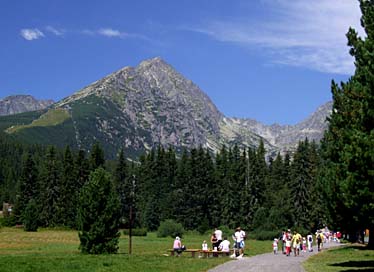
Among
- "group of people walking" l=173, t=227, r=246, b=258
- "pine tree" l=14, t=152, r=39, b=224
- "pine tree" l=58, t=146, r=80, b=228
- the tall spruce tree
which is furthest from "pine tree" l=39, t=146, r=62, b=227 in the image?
the tall spruce tree

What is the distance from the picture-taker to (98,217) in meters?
41.6

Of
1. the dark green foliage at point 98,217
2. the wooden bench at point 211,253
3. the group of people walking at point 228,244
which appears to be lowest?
the wooden bench at point 211,253

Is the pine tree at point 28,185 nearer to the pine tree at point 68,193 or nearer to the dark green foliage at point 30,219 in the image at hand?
the pine tree at point 68,193

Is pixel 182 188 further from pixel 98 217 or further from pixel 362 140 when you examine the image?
pixel 362 140

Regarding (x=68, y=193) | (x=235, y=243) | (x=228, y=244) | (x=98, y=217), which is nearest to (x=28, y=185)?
(x=68, y=193)

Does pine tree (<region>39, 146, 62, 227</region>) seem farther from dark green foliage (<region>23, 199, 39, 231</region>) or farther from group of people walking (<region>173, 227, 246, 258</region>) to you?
group of people walking (<region>173, 227, 246, 258</region>)

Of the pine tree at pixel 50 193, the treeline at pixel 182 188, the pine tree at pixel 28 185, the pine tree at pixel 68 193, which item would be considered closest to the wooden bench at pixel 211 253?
the treeline at pixel 182 188

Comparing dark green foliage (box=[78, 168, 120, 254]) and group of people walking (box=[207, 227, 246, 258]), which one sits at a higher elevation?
dark green foliage (box=[78, 168, 120, 254])

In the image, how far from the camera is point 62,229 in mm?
107312

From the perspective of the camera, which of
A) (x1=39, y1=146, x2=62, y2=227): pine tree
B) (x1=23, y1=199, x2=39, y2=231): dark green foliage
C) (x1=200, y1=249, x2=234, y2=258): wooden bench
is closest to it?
(x1=200, y1=249, x2=234, y2=258): wooden bench

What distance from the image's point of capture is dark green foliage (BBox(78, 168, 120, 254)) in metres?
41.7

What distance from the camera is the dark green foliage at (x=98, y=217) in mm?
41688

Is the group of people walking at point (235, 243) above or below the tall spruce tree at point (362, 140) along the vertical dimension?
below

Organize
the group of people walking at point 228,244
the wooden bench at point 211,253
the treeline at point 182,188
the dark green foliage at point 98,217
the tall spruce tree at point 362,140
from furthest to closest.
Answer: the treeline at point 182,188 → the dark green foliage at point 98,217 → the wooden bench at point 211,253 → the group of people walking at point 228,244 → the tall spruce tree at point 362,140
